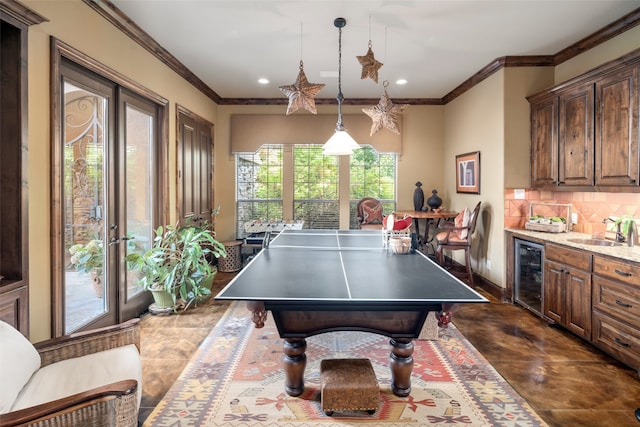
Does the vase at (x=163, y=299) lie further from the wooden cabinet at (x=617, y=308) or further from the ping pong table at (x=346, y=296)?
the wooden cabinet at (x=617, y=308)

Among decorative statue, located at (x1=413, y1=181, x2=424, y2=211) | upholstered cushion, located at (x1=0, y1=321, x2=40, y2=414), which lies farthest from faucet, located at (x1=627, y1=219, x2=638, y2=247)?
upholstered cushion, located at (x1=0, y1=321, x2=40, y2=414)

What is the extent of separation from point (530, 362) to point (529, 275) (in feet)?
4.32

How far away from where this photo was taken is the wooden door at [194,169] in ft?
15.5

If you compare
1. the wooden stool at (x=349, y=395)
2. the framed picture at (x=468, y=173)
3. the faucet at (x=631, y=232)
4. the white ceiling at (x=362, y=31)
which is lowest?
the wooden stool at (x=349, y=395)

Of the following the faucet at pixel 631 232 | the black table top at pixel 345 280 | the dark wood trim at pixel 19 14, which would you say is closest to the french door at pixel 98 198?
the dark wood trim at pixel 19 14

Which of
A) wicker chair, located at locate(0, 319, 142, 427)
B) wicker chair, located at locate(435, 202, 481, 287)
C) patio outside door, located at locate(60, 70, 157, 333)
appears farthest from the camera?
wicker chair, located at locate(435, 202, 481, 287)

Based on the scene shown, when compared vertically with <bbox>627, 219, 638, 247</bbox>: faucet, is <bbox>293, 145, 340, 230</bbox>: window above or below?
above

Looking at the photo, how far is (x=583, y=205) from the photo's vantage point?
12.7ft

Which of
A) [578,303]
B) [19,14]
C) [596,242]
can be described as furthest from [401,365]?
[19,14]

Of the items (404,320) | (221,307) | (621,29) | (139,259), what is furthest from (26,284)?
(621,29)

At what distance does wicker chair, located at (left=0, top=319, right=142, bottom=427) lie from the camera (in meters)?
1.28

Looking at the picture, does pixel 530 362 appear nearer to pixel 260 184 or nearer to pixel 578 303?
pixel 578 303

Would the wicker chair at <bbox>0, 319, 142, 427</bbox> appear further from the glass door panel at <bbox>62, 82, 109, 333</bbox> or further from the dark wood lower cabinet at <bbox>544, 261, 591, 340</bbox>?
the dark wood lower cabinet at <bbox>544, 261, 591, 340</bbox>

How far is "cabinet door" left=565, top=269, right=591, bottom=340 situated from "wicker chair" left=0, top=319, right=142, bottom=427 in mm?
3262
